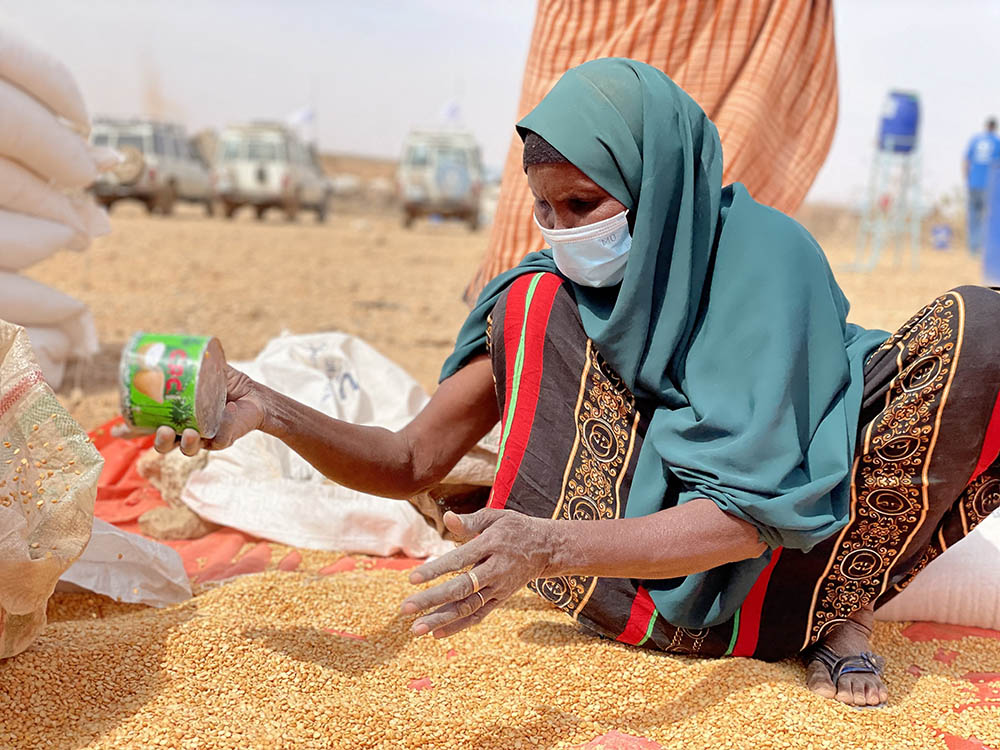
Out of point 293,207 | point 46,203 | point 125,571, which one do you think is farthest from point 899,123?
point 293,207

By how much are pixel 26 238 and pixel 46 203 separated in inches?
9.0

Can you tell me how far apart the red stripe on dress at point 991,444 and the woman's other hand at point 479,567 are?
900 mm

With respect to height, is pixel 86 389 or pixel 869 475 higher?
pixel 869 475

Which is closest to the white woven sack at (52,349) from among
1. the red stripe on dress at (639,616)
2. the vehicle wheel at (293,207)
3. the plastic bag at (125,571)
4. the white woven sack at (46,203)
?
the white woven sack at (46,203)

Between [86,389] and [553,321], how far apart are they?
3.19 metres

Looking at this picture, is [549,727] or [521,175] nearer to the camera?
[549,727]

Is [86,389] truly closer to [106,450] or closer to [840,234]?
[106,450]

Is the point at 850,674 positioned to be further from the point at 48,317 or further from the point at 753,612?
the point at 48,317

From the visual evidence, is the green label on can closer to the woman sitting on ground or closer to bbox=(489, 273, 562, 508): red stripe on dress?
the woman sitting on ground

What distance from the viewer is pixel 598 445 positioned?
206cm

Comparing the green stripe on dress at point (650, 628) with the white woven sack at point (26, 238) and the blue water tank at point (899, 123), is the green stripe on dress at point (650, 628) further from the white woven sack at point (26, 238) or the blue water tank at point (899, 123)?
the blue water tank at point (899, 123)

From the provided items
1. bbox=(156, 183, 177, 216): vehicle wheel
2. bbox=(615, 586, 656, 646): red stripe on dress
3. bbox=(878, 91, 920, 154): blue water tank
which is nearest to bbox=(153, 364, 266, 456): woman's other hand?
bbox=(615, 586, 656, 646): red stripe on dress

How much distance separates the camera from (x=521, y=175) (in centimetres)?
358

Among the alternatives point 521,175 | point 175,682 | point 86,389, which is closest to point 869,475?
point 175,682
